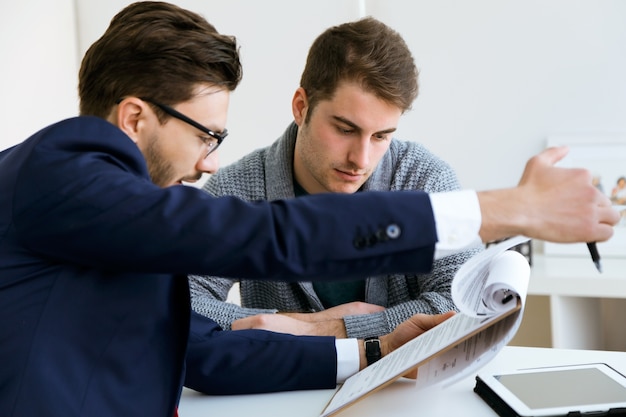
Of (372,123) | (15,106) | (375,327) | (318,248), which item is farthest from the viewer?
(15,106)

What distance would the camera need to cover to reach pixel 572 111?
9.68ft

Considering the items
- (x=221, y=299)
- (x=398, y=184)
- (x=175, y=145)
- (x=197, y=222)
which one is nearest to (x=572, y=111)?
(x=398, y=184)

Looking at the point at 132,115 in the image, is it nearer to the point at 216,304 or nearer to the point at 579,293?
the point at 216,304

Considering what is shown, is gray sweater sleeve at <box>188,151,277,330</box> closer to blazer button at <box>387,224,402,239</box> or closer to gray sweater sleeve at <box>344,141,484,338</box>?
gray sweater sleeve at <box>344,141,484,338</box>

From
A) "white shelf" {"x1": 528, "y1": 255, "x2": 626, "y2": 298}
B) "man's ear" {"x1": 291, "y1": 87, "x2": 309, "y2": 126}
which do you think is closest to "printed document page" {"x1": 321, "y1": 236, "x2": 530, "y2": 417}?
"man's ear" {"x1": 291, "y1": 87, "x2": 309, "y2": 126}

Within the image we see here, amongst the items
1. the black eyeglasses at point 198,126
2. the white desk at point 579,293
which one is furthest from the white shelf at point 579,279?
the black eyeglasses at point 198,126

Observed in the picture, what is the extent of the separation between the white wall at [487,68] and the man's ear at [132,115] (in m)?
2.07

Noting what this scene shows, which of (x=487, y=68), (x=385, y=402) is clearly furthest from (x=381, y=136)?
(x=487, y=68)

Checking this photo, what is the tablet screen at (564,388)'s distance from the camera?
3.76ft

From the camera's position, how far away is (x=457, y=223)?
916 mm

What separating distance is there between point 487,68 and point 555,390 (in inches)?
80.0

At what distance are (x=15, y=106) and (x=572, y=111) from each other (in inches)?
89.9

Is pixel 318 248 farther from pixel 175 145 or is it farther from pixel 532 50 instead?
pixel 532 50

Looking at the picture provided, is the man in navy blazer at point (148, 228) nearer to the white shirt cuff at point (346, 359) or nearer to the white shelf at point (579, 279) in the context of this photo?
the white shirt cuff at point (346, 359)
